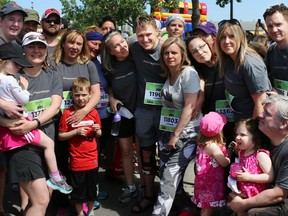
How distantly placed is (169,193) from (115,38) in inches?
68.1

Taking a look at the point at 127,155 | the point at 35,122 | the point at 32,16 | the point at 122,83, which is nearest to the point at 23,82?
the point at 35,122

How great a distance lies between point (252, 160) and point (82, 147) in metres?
1.70

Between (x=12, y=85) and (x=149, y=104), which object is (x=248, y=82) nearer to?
(x=149, y=104)

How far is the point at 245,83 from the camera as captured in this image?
10.2 ft

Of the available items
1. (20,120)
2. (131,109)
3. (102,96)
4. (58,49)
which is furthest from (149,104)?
(20,120)

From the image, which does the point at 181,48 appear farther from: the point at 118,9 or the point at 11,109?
the point at 118,9

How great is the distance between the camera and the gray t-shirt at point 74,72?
3.69m

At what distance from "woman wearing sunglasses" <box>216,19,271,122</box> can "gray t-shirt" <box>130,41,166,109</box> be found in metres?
0.73

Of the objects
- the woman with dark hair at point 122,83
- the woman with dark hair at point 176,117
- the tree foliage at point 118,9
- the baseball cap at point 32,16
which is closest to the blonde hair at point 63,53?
the woman with dark hair at point 122,83

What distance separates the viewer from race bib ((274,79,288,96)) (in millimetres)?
3273

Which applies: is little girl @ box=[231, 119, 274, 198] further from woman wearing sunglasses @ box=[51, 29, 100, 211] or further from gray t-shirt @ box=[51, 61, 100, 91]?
gray t-shirt @ box=[51, 61, 100, 91]

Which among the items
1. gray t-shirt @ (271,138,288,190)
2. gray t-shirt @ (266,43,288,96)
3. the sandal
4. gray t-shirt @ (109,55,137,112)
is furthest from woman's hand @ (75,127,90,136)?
gray t-shirt @ (266,43,288,96)

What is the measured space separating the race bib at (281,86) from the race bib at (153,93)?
3.76 feet

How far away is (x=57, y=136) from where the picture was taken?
12.5 ft
